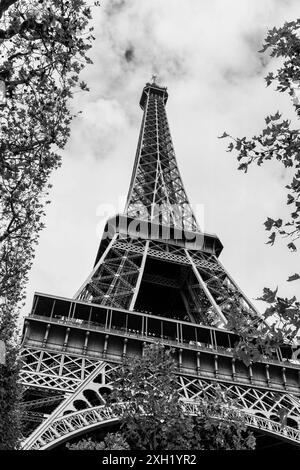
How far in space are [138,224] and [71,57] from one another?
32.2 meters

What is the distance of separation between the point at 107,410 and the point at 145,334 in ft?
26.5

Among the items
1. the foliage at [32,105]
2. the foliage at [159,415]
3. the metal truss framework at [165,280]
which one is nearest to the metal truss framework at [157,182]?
the metal truss framework at [165,280]

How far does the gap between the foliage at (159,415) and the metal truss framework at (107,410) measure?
547 mm

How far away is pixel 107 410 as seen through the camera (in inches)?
744

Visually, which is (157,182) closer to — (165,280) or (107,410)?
(165,280)

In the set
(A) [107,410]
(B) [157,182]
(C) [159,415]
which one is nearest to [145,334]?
(A) [107,410]

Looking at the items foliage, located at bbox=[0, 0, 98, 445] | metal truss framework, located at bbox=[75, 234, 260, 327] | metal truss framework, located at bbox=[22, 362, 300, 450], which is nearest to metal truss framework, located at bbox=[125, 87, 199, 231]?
metal truss framework, located at bbox=[75, 234, 260, 327]

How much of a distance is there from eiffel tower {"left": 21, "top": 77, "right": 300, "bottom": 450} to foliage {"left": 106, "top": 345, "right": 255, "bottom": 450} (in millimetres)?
1178

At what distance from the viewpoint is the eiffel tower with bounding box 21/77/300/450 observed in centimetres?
2002

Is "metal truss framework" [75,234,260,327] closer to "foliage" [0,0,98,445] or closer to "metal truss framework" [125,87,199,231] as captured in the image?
"metal truss framework" [125,87,199,231]

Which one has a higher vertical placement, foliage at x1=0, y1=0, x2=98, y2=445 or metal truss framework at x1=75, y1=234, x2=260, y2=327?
metal truss framework at x1=75, y1=234, x2=260, y2=327

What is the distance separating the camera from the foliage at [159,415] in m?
13.3

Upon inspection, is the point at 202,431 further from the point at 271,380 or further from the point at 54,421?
the point at 271,380
